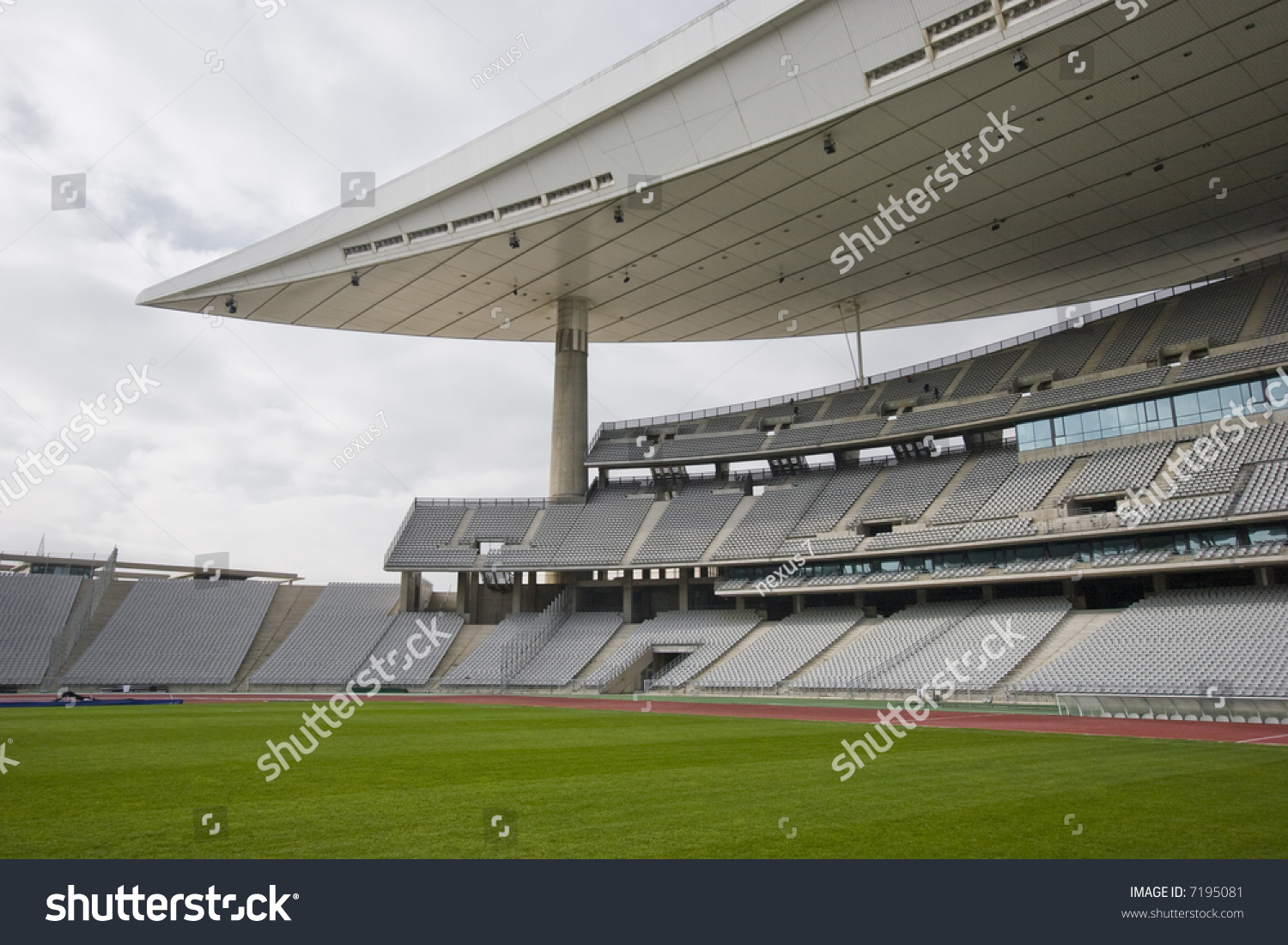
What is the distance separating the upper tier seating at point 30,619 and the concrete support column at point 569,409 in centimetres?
2716

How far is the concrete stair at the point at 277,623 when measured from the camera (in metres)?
46.5

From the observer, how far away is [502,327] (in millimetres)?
51406

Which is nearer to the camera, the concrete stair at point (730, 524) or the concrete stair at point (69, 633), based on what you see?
the concrete stair at point (69, 633)

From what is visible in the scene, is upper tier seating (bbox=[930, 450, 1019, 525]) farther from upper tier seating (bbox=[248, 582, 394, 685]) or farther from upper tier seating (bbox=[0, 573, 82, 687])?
upper tier seating (bbox=[0, 573, 82, 687])

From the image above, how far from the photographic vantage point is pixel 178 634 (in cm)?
4691

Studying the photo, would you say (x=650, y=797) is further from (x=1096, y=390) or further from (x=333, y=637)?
(x=333, y=637)

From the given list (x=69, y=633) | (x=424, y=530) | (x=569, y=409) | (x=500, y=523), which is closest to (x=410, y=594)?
(x=424, y=530)

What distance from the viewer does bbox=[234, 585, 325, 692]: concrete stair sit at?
46500 millimetres

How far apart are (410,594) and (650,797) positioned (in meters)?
44.3

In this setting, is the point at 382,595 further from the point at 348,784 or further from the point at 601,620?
the point at 348,784

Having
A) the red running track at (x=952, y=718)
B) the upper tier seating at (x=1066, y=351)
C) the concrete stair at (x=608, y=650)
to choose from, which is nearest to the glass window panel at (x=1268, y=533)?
the red running track at (x=952, y=718)

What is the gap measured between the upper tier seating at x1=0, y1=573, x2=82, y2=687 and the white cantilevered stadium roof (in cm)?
1664

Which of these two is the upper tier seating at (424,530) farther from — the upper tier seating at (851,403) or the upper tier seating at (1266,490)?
the upper tier seating at (1266,490)

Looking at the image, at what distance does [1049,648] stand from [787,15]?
2281 centimetres
